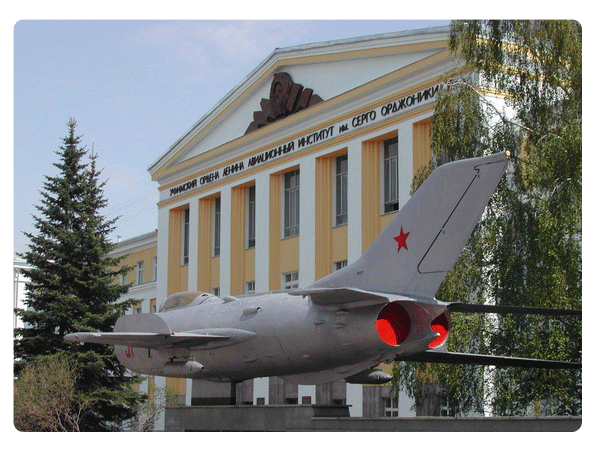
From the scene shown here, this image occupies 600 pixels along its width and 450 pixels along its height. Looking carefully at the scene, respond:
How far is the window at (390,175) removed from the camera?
23234 millimetres

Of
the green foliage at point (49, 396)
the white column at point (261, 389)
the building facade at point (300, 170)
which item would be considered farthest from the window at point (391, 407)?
the green foliage at point (49, 396)

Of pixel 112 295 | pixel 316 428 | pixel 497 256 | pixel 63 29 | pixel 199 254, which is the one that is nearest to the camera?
pixel 316 428

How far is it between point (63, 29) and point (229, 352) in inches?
214

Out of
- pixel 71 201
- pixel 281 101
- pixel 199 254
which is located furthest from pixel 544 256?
pixel 199 254

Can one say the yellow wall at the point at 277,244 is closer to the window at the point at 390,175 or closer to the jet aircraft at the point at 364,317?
the window at the point at 390,175

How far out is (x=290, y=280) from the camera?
86.6 feet

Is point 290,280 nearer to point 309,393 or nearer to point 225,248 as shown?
point 225,248

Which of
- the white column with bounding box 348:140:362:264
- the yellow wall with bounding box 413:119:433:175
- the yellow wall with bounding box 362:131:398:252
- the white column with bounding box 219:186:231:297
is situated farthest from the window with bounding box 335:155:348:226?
the white column with bounding box 219:186:231:297

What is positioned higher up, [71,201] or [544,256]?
[71,201]

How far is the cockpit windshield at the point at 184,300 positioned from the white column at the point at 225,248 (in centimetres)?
1195

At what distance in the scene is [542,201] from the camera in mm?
16484

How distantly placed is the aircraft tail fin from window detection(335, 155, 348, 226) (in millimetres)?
12029

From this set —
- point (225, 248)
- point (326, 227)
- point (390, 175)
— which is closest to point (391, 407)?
point (326, 227)
